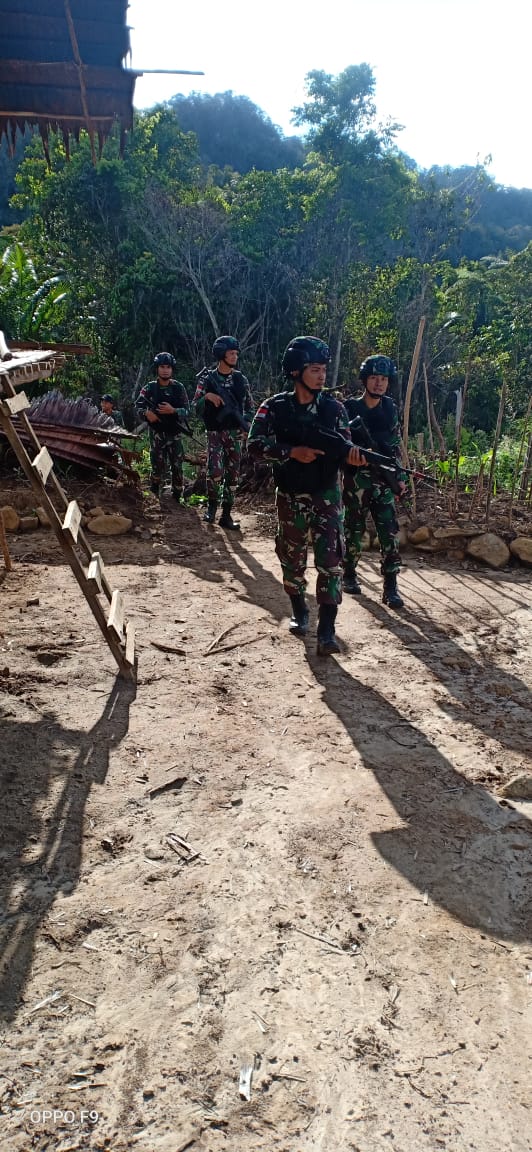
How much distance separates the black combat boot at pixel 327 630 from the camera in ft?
14.7

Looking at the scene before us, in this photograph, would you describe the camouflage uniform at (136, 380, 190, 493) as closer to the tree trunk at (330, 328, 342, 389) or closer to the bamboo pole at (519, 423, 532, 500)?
the bamboo pole at (519, 423, 532, 500)

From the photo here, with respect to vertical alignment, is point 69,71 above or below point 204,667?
above

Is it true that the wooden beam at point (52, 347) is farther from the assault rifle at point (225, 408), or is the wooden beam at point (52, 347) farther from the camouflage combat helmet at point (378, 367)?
the assault rifle at point (225, 408)

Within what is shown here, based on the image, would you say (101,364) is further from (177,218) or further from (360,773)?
(360,773)

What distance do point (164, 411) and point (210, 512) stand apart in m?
1.27

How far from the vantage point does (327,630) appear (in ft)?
14.8

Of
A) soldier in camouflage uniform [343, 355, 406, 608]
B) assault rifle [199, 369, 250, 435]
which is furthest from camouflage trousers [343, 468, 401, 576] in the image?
assault rifle [199, 369, 250, 435]

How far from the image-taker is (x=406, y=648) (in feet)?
15.6

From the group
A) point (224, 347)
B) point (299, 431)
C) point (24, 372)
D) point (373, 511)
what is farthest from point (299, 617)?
point (224, 347)

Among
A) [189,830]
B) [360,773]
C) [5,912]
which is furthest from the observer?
[360,773]

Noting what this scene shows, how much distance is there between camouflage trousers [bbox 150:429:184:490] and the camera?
845cm

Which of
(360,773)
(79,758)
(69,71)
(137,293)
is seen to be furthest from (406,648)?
(137,293)

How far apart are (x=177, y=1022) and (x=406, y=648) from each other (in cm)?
311

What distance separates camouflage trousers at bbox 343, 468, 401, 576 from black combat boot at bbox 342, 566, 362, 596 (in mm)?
291
